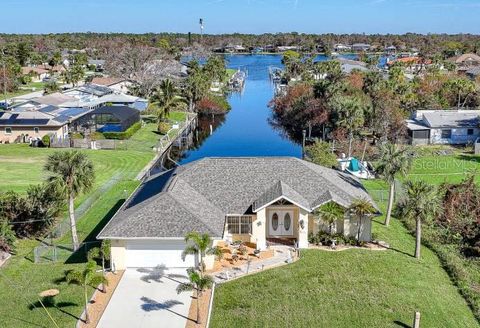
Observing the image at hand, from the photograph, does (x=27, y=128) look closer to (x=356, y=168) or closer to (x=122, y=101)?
(x=122, y=101)

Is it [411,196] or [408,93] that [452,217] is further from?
[408,93]

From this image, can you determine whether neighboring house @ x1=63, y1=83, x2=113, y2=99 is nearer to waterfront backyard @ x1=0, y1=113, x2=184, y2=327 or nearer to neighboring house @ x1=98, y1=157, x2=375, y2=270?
waterfront backyard @ x1=0, y1=113, x2=184, y2=327

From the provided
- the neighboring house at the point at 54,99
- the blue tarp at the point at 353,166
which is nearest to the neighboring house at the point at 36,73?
the neighboring house at the point at 54,99

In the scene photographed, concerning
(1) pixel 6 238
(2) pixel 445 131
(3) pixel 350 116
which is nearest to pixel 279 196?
(1) pixel 6 238

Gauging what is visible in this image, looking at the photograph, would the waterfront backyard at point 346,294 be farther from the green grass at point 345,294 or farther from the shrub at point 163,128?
the shrub at point 163,128

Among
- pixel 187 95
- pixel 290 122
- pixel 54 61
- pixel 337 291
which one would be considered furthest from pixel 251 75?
pixel 337 291

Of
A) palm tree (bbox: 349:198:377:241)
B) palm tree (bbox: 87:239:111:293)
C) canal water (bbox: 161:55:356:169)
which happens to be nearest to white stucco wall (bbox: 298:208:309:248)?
palm tree (bbox: 349:198:377:241)

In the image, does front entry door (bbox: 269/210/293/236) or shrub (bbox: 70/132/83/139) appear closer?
front entry door (bbox: 269/210/293/236)
